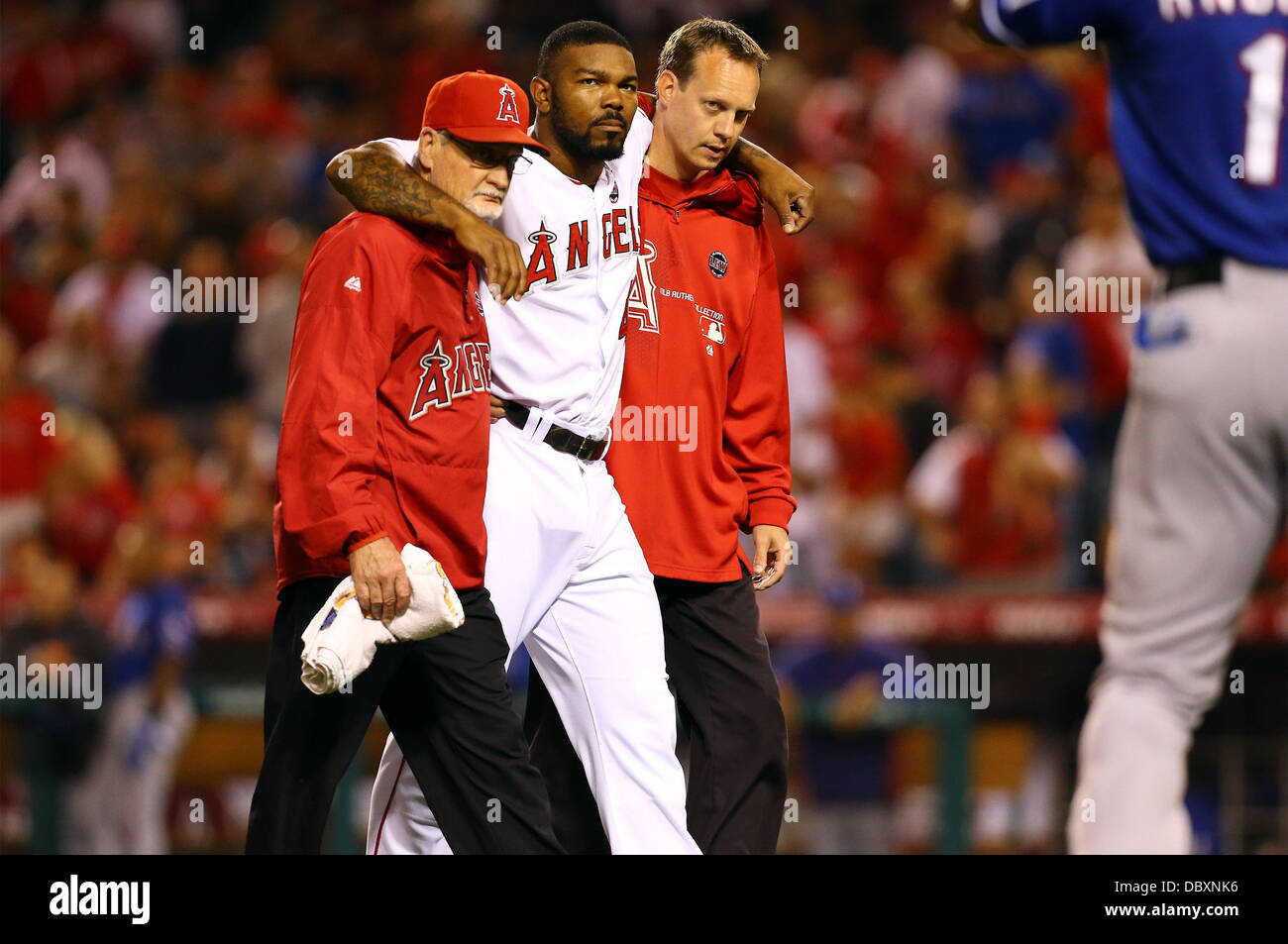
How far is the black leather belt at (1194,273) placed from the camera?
11.4 feet

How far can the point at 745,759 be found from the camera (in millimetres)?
4492

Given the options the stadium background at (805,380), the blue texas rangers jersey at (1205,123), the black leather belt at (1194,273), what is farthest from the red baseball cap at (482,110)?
the stadium background at (805,380)

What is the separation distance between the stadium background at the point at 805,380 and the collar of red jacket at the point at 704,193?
2366mm

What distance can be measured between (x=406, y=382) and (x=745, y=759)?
1.33m

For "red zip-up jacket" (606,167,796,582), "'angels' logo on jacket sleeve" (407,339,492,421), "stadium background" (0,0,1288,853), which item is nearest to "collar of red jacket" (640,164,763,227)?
"red zip-up jacket" (606,167,796,582)

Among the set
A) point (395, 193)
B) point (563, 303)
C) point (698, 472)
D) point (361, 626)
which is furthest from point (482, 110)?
point (361, 626)

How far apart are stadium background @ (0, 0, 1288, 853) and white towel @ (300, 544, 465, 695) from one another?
11.8ft

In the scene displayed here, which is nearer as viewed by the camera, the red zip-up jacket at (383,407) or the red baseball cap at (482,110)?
the red zip-up jacket at (383,407)

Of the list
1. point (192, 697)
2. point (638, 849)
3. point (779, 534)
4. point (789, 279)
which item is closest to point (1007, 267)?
point (789, 279)

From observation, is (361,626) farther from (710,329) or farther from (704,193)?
(704,193)

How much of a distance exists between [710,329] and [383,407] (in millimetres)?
1014

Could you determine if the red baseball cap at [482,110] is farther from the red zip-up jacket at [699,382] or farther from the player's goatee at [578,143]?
the red zip-up jacket at [699,382]

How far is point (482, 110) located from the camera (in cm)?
402
